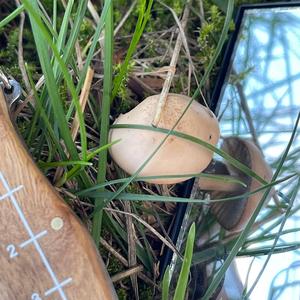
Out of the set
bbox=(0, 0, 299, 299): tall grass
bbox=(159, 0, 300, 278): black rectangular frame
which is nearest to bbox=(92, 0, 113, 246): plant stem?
bbox=(0, 0, 299, 299): tall grass

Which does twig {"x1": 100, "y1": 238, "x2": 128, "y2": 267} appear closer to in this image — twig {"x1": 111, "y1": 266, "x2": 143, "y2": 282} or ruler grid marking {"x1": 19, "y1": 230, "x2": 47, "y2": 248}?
twig {"x1": 111, "y1": 266, "x2": 143, "y2": 282}

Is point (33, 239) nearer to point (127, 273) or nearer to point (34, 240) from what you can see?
point (34, 240)

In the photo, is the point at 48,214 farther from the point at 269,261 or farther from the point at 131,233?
the point at 269,261

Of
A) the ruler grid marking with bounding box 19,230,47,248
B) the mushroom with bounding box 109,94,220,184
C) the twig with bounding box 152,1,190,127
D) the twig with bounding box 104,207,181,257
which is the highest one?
the twig with bounding box 152,1,190,127

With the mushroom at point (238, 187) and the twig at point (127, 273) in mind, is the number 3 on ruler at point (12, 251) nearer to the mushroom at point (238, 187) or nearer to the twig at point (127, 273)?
the twig at point (127, 273)

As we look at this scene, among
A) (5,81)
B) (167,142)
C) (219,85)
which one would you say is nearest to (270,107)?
(219,85)

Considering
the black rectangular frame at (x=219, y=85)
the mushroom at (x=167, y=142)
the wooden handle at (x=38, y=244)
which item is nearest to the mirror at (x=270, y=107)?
the black rectangular frame at (x=219, y=85)

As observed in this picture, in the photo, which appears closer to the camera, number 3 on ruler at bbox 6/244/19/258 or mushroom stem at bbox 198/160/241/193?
number 3 on ruler at bbox 6/244/19/258
